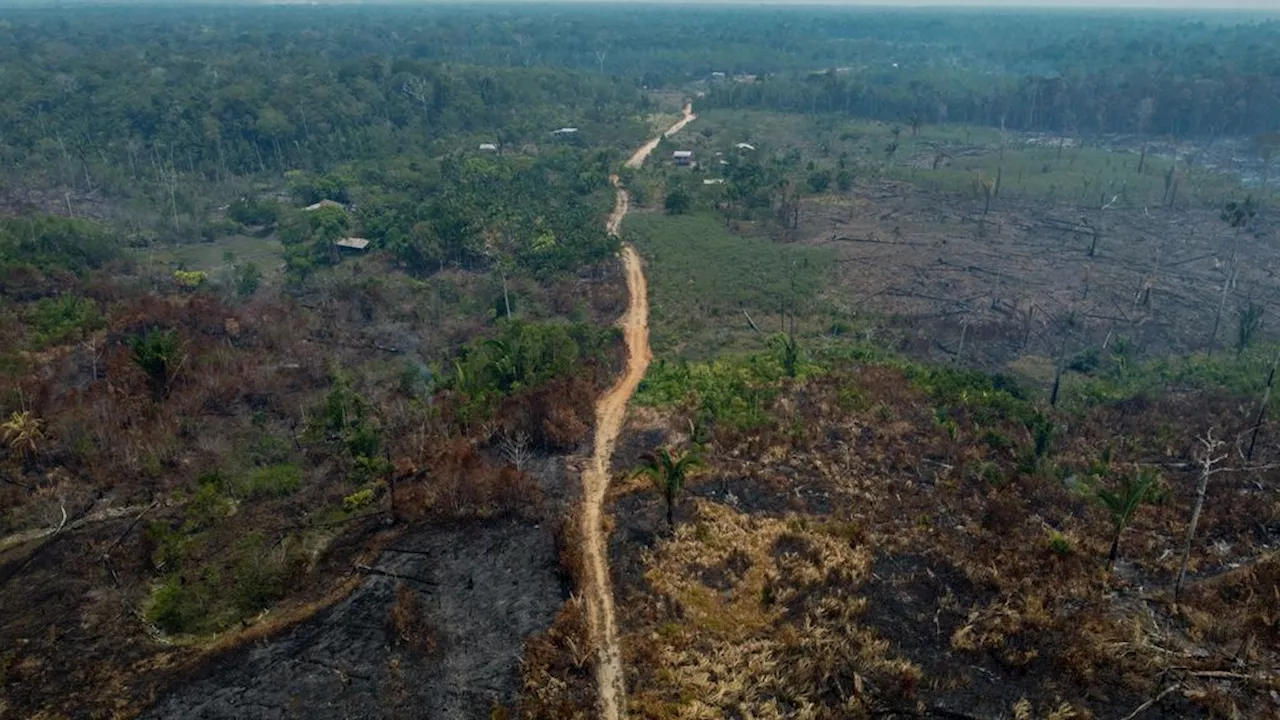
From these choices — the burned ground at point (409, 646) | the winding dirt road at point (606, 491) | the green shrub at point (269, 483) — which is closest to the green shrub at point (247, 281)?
the winding dirt road at point (606, 491)

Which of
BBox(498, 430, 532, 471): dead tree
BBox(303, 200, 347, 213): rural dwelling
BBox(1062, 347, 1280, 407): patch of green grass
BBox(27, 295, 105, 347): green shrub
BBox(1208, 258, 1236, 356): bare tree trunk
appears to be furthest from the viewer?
BBox(303, 200, 347, 213): rural dwelling

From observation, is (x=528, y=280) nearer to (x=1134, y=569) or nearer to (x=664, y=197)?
(x=664, y=197)

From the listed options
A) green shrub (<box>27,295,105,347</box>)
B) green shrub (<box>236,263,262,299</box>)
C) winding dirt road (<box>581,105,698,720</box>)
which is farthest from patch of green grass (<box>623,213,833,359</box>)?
green shrub (<box>27,295,105,347</box>)

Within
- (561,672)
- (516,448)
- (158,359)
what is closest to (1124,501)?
(561,672)

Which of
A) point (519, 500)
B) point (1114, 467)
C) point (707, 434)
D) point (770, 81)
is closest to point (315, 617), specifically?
point (519, 500)

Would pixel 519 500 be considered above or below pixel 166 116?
below

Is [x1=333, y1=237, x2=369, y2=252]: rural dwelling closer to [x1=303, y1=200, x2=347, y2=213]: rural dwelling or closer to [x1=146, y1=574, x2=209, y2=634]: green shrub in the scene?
[x1=303, y1=200, x2=347, y2=213]: rural dwelling
